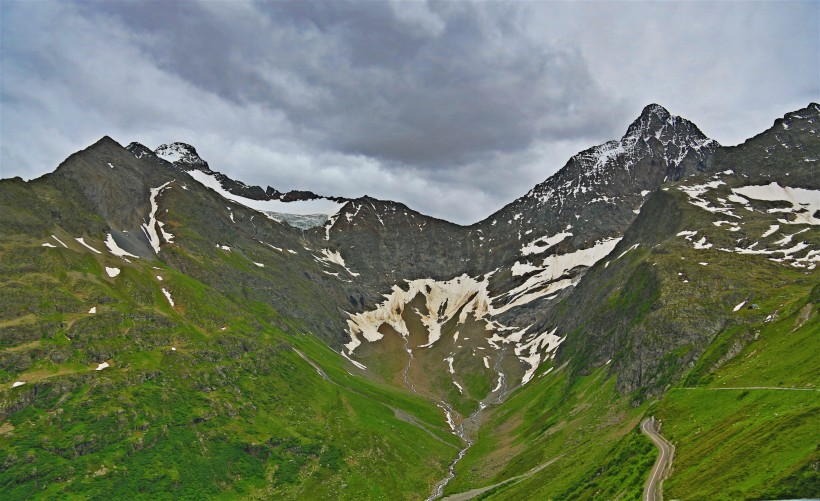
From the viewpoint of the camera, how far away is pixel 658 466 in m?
54.6

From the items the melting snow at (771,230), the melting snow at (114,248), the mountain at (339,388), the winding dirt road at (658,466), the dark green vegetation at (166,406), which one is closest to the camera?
the winding dirt road at (658,466)

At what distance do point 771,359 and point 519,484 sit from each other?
45924mm

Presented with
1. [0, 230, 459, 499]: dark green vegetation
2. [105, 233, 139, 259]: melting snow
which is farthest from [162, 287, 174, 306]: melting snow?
[105, 233, 139, 259]: melting snow

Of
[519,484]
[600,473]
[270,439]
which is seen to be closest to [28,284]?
[270,439]

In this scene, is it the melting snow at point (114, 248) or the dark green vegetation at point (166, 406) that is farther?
the melting snow at point (114, 248)

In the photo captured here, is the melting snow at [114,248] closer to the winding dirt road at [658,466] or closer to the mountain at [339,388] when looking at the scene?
the mountain at [339,388]

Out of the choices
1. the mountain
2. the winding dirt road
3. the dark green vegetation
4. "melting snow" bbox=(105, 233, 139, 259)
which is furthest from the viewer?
"melting snow" bbox=(105, 233, 139, 259)

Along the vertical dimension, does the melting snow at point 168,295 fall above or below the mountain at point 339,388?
above

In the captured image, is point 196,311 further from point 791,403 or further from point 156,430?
point 791,403

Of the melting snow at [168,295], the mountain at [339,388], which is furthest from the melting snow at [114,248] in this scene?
the melting snow at [168,295]

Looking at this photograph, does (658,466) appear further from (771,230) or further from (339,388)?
(771,230)

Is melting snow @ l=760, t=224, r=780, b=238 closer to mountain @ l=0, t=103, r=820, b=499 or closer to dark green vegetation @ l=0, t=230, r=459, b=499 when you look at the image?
mountain @ l=0, t=103, r=820, b=499

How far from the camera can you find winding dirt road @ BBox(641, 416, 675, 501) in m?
47.7

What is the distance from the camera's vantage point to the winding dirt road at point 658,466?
4768 cm
